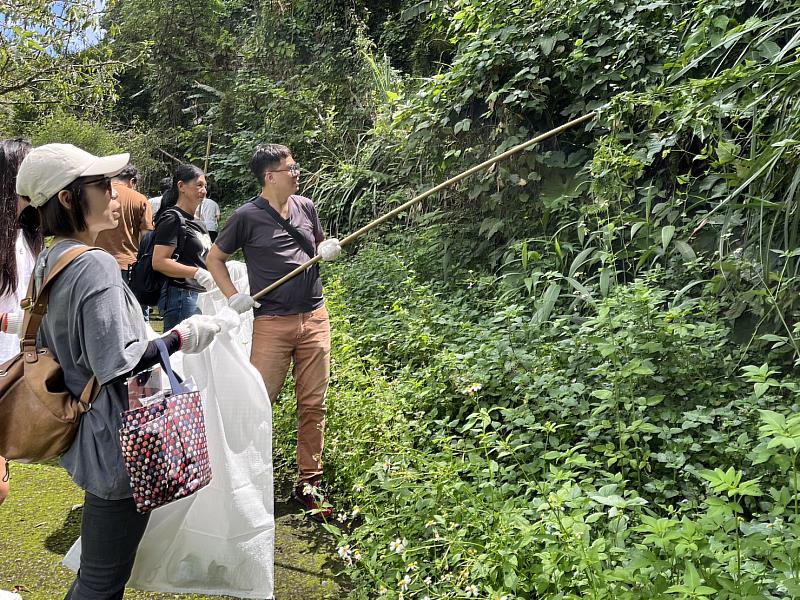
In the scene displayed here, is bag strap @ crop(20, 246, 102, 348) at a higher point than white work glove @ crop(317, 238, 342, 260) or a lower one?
higher

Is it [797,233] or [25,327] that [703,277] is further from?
[25,327]

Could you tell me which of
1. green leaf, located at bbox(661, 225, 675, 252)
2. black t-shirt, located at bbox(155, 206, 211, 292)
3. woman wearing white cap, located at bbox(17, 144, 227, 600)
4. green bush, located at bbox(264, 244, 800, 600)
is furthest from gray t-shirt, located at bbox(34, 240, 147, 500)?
green leaf, located at bbox(661, 225, 675, 252)

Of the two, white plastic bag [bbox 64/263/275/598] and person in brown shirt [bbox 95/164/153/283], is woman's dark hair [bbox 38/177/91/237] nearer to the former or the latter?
white plastic bag [bbox 64/263/275/598]

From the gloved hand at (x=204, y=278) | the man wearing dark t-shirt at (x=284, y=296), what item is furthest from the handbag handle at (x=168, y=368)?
the gloved hand at (x=204, y=278)

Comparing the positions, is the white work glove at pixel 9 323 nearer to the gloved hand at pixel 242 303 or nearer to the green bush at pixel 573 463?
the gloved hand at pixel 242 303

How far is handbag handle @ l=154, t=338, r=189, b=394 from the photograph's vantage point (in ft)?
6.88

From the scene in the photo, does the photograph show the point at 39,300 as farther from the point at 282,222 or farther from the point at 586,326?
the point at 586,326

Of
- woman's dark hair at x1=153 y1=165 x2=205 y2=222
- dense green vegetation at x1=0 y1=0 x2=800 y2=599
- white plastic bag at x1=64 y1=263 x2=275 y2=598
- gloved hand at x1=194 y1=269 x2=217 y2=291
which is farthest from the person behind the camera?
woman's dark hair at x1=153 y1=165 x2=205 y2=222

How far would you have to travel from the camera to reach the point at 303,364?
3.79 meters

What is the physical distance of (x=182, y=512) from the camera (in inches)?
105

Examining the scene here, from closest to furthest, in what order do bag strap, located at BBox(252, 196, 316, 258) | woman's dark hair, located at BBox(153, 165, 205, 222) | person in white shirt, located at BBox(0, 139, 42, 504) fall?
1. person in white shirt, located at BBox(0, 139, 42, 504)
2. bag strap, located at BBox(252, 196, 316, 258)
3. woman's dark hair, located at BBox(153, 165, 205, 222)

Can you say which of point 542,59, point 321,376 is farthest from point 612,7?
point 321,376

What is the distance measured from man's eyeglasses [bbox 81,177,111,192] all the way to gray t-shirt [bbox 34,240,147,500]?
174mm

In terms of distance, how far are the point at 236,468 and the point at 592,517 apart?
1291mm
